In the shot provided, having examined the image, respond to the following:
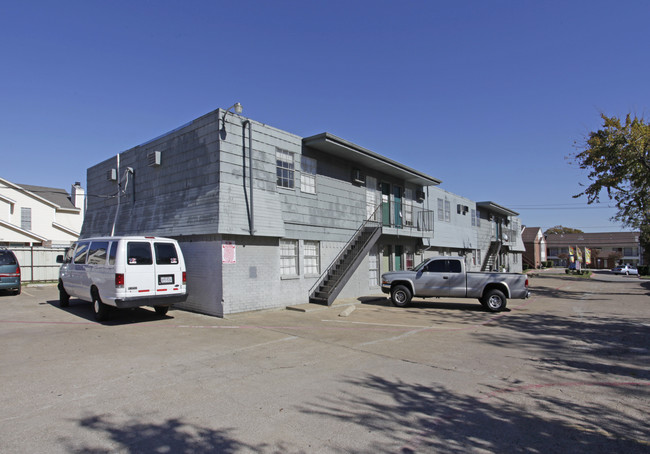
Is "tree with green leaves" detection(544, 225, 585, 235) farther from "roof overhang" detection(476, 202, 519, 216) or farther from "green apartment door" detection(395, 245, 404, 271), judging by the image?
"green apartment door" detection(395, 245, 404, 271)

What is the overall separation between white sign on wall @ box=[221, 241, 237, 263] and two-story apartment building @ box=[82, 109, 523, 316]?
0.03 meters

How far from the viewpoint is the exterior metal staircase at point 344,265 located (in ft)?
48.3

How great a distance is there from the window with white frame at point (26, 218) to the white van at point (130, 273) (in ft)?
85.6

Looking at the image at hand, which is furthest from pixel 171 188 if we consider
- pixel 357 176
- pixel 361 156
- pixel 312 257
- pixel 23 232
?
pixel 23 232

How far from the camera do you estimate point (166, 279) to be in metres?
10.6

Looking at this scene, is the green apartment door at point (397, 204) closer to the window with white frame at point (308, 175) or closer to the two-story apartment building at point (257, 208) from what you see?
the two-story apartment building at point (257, 208)

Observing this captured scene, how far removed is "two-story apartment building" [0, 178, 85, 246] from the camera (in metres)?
29.2

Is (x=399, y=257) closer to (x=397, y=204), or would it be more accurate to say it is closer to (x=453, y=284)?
(x=397, y=204)

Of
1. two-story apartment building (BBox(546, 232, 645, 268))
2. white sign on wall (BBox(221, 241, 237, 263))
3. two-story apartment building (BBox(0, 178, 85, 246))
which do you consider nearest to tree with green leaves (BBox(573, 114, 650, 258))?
white sign on wall (BBox(221, 241, 237, 263))

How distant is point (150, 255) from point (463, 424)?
860cm

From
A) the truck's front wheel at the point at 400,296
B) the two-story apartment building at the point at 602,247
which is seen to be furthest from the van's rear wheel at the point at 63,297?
the two-story apartment building at the point at 602,247

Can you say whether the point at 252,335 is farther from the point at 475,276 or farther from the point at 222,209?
the point at 475,276

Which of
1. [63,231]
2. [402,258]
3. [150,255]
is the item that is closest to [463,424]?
[150,255]

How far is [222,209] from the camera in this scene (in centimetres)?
1183
